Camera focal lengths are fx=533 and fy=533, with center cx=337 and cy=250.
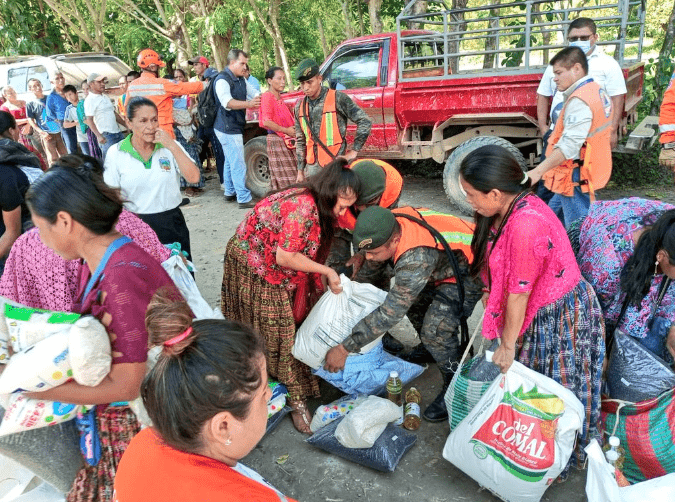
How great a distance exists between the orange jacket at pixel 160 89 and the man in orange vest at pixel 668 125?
4654mm

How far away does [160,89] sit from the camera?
6078mm

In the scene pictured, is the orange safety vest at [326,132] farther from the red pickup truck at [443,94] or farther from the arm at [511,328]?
the arm at [511,328]

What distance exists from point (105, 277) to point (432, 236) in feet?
4.91

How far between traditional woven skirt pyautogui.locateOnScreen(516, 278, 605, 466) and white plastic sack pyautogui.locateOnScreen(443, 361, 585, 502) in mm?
222

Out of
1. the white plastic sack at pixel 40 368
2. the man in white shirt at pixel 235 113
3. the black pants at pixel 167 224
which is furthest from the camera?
the man in white shirt at pixel 235 113

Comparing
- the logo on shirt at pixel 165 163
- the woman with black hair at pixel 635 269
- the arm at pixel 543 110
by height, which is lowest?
the woman with black hair at pixel 635 269

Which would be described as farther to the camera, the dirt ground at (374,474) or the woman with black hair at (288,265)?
the woman with black hair at (288,265)

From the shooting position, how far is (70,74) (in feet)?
35.1

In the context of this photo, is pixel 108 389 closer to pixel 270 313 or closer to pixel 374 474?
pixel 270 313

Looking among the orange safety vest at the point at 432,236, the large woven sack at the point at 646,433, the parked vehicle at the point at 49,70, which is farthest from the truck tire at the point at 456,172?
the parked vehicle at the point at 49,70

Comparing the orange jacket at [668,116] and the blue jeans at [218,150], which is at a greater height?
the orange jacket at [668,116]

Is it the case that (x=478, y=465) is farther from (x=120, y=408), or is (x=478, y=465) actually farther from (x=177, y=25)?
(x=177, y=25)

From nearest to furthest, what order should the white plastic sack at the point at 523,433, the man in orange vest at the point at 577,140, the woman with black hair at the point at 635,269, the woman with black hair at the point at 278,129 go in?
the white plastic sack at the point at 523,433, the woman with black hair at the point at 635,269, the man in orange vest at the point at 577,140, the woman with black hair at the point at 278,129

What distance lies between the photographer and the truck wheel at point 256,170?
24.1 ft
